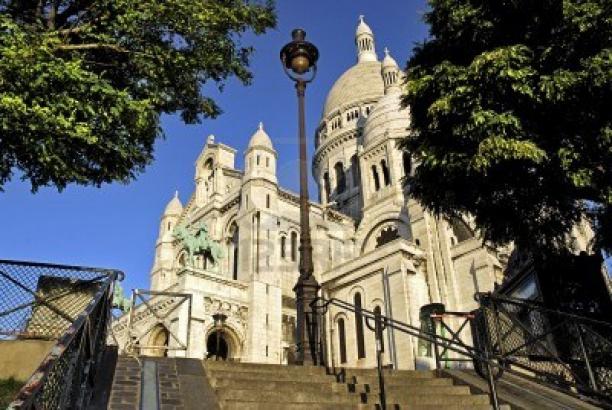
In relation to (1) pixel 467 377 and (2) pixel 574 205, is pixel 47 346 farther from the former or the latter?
(2) pixel 574 205

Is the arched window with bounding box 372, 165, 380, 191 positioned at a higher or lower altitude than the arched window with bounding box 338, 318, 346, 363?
higher

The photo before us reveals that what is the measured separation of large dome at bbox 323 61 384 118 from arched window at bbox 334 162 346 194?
26.1ft

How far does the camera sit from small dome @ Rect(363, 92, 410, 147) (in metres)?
37.8

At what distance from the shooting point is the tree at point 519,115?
31.1ft

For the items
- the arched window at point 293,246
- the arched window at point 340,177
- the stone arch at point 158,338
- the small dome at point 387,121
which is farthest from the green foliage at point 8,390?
the arched window at point 340,177

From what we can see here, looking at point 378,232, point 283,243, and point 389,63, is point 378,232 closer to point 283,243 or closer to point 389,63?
point 283,243

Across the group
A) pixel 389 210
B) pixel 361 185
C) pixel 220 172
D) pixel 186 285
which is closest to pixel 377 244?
pixel 389 210

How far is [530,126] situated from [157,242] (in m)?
33.1

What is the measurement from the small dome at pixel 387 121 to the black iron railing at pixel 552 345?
2856 cm

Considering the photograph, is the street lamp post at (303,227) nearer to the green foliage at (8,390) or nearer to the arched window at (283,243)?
the green foliage at (8,390)

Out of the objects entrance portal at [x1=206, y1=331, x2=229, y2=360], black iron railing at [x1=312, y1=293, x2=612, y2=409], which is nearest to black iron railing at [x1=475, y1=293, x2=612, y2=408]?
black iron railing at [x1=312, y1=293, x2=612, y2=409]

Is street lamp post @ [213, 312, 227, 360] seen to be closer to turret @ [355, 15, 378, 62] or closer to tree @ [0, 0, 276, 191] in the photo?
tree @ [0, 0, 276, 191]

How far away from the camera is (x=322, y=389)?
728 cm

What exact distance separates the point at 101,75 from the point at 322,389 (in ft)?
22.5
